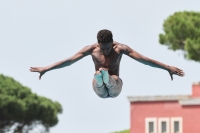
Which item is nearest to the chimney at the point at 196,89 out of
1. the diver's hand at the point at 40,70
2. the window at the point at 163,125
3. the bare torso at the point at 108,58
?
the window at the point at 163,125

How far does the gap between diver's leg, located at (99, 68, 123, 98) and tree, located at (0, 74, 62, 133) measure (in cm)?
6835

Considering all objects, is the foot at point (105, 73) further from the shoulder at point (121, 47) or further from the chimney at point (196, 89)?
the chimney at point (196, 89)

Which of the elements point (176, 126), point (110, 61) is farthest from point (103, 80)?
point (176, 126)

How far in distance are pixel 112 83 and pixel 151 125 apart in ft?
211

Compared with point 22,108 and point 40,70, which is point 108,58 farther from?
point 22,108

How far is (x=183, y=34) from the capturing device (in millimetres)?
100812

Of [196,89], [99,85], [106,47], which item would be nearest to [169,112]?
[196,89]

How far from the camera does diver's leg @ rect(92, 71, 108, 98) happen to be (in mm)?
28172

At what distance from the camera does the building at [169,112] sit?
91.1 meters

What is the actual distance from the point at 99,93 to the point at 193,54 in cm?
6926

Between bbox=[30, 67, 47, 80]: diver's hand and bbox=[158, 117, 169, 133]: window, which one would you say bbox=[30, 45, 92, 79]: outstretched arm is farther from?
bbox=[158, 117, 169, 133]: window

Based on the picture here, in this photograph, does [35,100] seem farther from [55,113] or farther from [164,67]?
[164,67]

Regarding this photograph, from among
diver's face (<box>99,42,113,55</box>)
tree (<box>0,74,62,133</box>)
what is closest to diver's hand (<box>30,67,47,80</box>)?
diver's face (<box>99,42,113,55</box>)

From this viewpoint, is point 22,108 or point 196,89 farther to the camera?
point 22,108
